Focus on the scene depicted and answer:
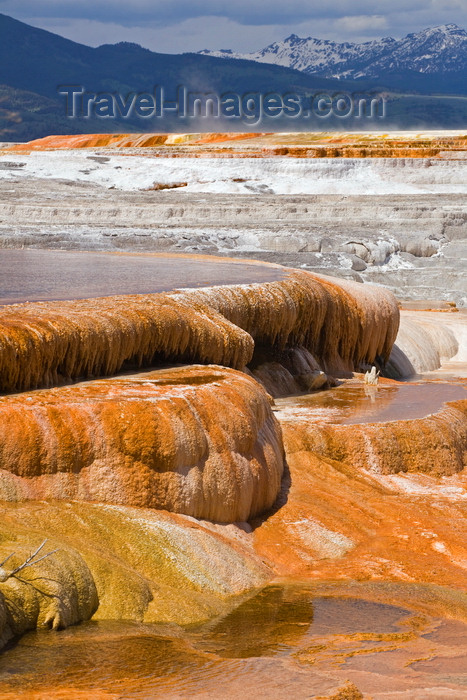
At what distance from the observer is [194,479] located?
607 centimetres

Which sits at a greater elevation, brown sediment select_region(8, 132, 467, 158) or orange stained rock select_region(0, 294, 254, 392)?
brown sediment select_region(8, 132, 467, 158)

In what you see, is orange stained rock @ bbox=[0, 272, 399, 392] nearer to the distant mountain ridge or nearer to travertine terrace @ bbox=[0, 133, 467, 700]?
travertine terrace @ bbox=[0, 133, 467, 700]

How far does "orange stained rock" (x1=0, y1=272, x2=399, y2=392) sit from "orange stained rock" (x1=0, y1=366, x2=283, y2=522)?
1.21ft

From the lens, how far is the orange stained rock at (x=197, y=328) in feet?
22.6

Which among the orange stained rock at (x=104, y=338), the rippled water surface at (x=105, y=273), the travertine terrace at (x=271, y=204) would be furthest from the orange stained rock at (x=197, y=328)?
the travertine terrace at (x=271, y=204)

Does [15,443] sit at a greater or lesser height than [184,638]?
greater

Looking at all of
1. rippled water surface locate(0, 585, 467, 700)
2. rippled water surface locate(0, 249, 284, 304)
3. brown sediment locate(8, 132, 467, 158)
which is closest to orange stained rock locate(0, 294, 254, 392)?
rippled water surface locate(0, 249, 284, 304)

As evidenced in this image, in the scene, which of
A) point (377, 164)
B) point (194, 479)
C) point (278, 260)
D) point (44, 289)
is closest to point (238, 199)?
point (377, 164)

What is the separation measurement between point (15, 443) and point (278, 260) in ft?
37.2

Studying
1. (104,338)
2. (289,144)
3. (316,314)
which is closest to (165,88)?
(289,144)

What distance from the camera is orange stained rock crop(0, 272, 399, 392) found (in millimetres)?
6875

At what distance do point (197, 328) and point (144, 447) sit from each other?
2501mm

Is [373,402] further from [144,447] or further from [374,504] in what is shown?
[144,447]

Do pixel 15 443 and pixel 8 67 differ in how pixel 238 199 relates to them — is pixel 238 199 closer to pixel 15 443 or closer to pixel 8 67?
pixel 15 443
